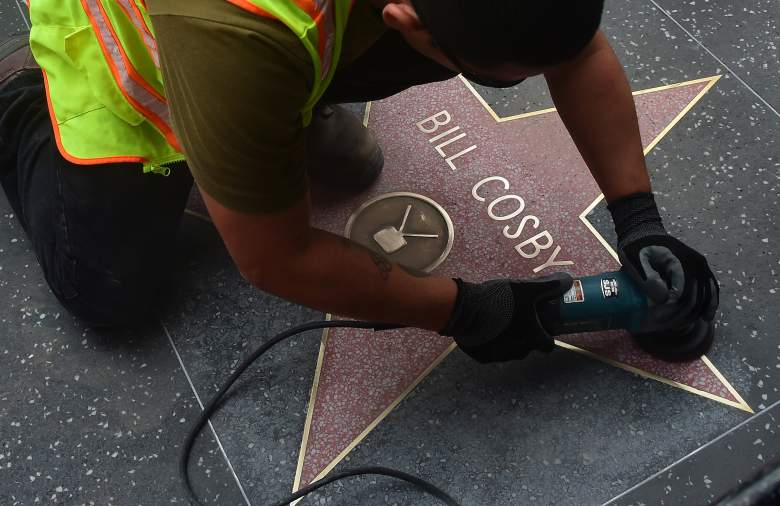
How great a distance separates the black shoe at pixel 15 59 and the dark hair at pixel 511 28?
956 millimetres

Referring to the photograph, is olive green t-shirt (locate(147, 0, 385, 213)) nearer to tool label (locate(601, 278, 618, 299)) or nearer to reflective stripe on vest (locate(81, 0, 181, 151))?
reflective stripe on vest (locate(81, 0, 181, 151))

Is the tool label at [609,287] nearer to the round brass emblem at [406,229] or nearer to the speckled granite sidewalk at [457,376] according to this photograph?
the speckled granite sidewalk at [457,376]

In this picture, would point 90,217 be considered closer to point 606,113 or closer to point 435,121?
point 435,121

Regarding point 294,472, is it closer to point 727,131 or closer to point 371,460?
point 371,460

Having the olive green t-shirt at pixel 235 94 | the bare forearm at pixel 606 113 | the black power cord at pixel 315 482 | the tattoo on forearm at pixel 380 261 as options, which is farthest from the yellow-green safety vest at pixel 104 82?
the bare forearm at pixel 606 113

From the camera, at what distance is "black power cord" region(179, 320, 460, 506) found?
118 centimetres

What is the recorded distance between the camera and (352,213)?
1.48 m

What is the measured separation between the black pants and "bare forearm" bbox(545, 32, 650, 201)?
22cm

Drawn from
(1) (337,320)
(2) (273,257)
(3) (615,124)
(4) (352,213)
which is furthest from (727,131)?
(2) (273,257)

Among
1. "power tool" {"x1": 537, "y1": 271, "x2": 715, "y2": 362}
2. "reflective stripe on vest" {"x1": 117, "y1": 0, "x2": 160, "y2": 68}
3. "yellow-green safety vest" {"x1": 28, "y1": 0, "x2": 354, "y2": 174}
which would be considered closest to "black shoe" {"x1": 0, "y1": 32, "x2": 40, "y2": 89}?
"yellow-green safety vest" {"x1": 28, "y1": 0, "x2": 354, "y2": 174}

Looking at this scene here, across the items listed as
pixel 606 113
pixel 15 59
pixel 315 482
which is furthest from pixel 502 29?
pixel 15 59

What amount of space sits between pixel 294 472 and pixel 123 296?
0.43 meters

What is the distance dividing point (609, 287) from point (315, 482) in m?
0.55

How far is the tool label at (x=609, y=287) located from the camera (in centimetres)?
118
